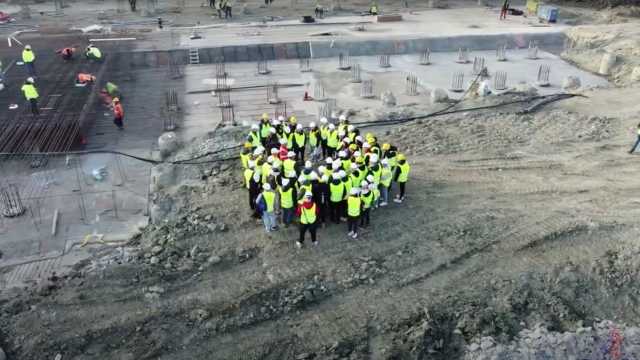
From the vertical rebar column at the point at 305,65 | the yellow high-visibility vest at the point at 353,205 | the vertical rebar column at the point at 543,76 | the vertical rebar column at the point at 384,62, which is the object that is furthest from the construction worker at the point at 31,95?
the vertical rebar column at the point at 543,76

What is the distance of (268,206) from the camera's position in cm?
1356

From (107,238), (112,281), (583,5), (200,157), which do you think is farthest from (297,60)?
(583,5)

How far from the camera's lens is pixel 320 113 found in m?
22.7

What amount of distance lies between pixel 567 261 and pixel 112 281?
33.9ft

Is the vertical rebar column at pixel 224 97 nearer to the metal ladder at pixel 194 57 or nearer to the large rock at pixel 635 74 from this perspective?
the metal ladder at pixel 194 57

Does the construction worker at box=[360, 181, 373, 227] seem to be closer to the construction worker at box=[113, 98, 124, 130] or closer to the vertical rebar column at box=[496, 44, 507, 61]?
the construction worker at box=[113, 98, 124, 130]

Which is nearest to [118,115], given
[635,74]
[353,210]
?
[353,210]

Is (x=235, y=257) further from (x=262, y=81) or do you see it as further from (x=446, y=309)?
(x=262, y=81)

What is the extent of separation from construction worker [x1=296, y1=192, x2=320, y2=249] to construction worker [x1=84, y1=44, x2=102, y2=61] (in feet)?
62.8

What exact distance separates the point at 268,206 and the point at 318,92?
12.1 meters

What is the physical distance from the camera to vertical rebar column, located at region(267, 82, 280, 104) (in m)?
23.9

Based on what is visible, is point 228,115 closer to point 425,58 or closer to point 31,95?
point 31,95

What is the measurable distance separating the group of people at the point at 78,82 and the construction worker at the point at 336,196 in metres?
10.4

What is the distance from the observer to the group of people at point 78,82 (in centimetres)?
2092
